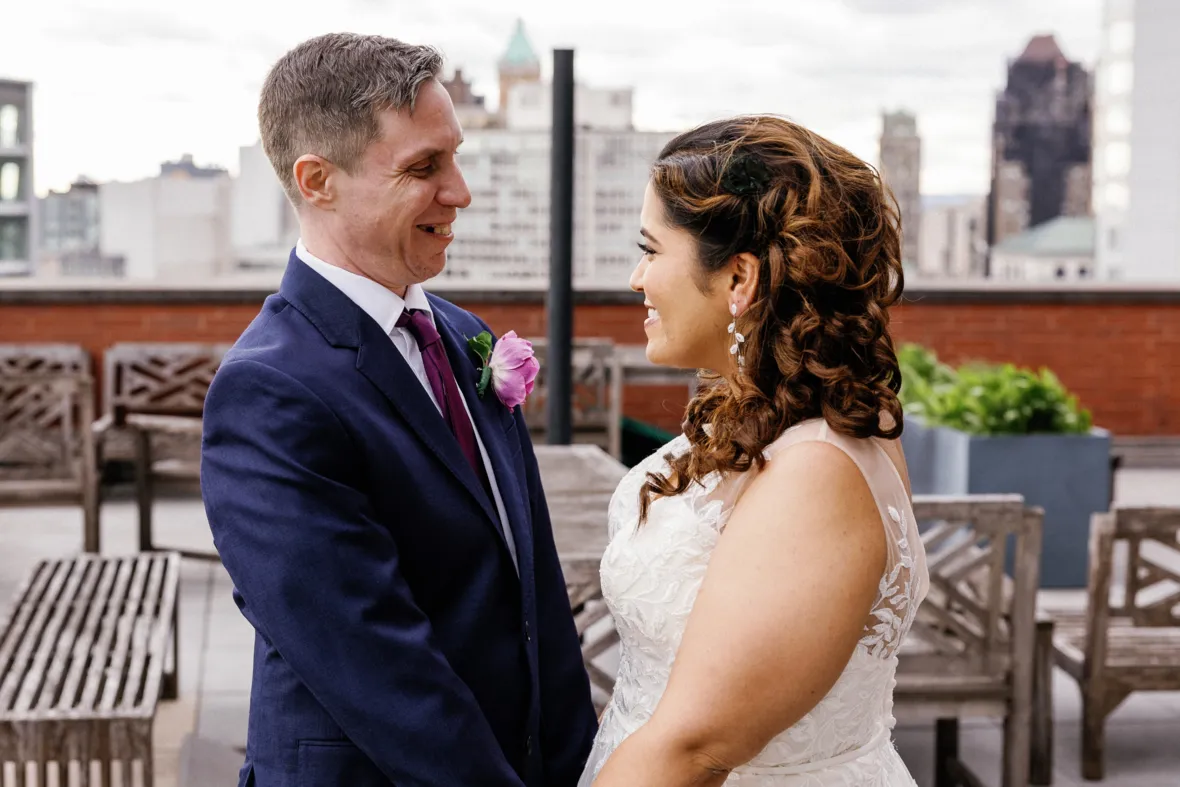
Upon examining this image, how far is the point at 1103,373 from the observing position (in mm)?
10969

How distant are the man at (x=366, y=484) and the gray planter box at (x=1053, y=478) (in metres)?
5.30

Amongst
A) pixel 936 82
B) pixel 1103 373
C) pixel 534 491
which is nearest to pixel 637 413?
pixel 1103 373

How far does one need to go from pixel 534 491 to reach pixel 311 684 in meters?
0.61

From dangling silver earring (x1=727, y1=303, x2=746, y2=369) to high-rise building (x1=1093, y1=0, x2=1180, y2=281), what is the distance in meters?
13.5

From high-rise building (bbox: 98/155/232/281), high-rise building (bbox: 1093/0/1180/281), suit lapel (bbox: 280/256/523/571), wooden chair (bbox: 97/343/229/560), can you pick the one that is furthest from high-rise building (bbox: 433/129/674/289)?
suit lapel (bbox: 280/256/523/571)

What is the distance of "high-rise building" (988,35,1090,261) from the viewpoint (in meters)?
23.1

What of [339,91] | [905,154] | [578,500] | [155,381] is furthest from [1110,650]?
[905,154]

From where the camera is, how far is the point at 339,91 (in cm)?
176

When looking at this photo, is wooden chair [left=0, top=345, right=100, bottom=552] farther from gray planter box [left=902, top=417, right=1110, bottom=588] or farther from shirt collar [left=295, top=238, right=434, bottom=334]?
shirt collar [left=295, top=238, right=434, bottom=334]

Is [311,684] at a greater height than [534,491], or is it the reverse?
[534,491]

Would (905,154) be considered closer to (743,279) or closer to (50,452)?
(50,452)

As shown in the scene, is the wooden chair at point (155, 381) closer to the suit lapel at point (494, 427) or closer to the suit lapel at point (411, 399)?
the suit lapel at point (494, 427)

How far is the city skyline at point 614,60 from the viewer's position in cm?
1141

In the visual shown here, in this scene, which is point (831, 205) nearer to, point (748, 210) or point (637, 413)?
point (748, 210)
